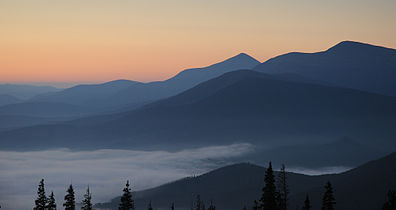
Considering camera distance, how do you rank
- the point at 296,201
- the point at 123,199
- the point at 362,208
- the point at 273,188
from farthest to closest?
the point at 296,201 < the point at 362,208 < the point at 123,199 < the point at 273,188

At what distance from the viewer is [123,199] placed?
33.1 m

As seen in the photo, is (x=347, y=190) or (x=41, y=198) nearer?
(x=41, y=198)

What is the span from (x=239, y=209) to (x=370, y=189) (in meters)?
63.7

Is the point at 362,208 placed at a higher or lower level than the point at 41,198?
lower

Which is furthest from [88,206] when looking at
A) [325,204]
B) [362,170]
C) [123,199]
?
[362,170]

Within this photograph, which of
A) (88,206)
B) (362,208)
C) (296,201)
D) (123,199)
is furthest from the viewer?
(296,201)

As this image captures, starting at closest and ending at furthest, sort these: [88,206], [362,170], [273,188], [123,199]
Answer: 1. [273,188]
2. [123,199]
3. [88,206]
4. [362,170]

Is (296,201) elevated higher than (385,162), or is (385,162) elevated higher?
(385,162)

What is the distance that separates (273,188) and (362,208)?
128 meters

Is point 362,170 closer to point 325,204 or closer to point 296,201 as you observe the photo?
point 296,201

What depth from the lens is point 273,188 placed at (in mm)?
30484

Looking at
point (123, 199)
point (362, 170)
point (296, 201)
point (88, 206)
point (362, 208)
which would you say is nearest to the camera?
point (123, 199)

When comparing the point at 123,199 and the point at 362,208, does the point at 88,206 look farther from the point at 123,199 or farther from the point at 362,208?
the point at 362,208

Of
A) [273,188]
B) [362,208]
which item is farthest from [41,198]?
[362,208]
